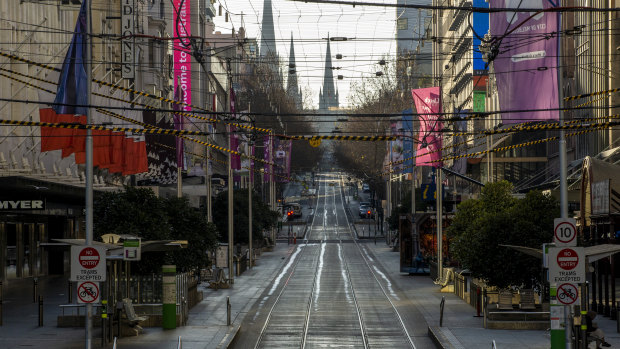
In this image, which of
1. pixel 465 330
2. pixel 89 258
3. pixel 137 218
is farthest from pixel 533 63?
pixel 89 258

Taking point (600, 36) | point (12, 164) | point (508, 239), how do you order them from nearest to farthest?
point (508, 239) → point (12, 164) → point (600, 36)

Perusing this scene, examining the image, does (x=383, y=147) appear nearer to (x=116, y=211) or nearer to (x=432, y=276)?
(x=432, y=276)

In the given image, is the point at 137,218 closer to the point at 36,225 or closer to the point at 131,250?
the point at 131,250

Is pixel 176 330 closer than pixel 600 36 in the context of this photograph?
Yes

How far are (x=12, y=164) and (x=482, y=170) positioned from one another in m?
61.8

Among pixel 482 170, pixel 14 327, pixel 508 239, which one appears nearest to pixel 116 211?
pixel 14 327

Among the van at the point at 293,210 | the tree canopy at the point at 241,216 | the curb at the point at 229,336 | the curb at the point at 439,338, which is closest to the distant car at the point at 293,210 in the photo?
the van at the point at 293,210

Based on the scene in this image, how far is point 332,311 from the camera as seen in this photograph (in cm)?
3853

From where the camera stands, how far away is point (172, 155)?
5475cm

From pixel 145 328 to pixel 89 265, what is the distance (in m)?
10.5

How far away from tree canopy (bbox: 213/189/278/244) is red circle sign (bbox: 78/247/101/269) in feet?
177

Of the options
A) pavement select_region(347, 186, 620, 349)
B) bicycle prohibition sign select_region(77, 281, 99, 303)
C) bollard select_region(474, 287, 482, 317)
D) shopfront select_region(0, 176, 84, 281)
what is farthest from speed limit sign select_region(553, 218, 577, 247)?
shopfront select_region(0, 176, 84, 281)

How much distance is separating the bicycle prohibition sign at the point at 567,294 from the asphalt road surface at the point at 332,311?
28.8 ft

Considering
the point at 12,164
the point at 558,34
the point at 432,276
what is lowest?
the point at 432,276
